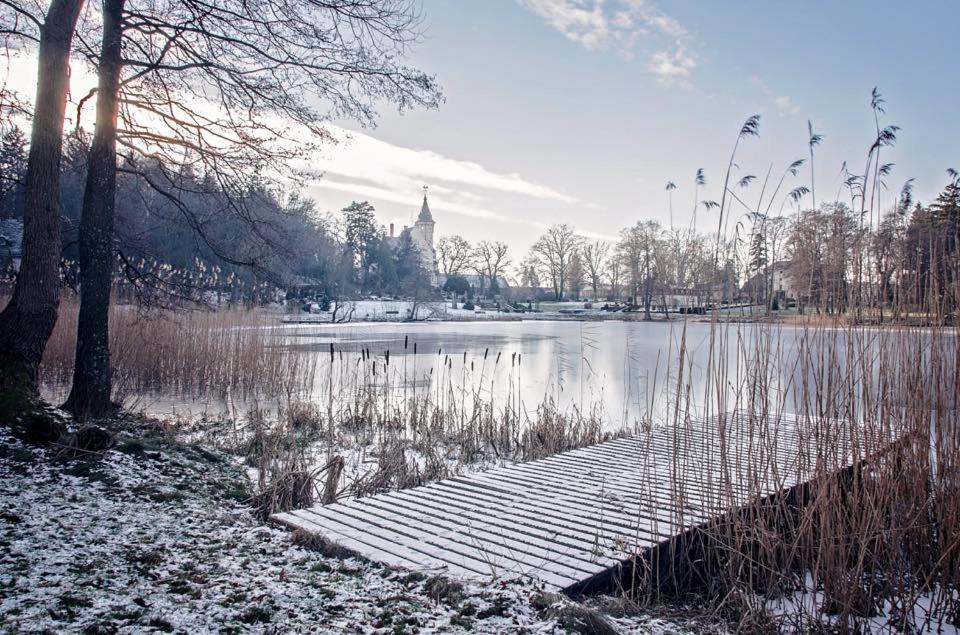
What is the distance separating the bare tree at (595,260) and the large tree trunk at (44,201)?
58715 millimetres

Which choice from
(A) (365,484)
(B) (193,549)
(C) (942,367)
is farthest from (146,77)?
(C) (942,367)

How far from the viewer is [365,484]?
178 inches

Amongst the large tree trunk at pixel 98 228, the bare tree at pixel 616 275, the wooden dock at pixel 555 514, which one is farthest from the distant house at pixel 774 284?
the bare tree at pixel 616 275

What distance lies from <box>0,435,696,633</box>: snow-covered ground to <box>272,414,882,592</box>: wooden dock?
0.50ft

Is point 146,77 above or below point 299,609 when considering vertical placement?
above

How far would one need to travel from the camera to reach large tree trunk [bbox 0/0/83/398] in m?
4.61

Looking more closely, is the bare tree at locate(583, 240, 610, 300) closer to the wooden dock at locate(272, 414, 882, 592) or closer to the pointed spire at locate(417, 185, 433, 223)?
the pointed spire at locate(417, 185, 433, 223)

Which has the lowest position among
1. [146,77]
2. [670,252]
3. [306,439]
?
[306,439]

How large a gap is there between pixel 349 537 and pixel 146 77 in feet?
17.5

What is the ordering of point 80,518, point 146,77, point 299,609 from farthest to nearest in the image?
point 146,77, point 80,518, point 299,609

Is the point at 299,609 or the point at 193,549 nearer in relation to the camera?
the point at 299,609

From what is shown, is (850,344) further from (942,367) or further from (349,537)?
(349,537)

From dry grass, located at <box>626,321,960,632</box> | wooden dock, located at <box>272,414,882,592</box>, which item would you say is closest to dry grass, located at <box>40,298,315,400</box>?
wooden dock, located at <box>272,414,882,592</box>

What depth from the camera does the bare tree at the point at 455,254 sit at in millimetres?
65375
